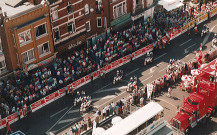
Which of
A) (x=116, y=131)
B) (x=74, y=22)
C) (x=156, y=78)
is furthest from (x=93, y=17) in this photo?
(x=116, y=131)

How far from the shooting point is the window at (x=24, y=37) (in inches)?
2231

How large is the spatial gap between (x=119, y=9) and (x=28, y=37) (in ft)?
66.2

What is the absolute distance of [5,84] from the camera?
56281 mm

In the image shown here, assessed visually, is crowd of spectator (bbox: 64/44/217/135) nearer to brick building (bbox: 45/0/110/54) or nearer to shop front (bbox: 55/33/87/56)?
shop front (bbox: 55/33/87/56)

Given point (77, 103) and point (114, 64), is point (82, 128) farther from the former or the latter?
point (114, 64)

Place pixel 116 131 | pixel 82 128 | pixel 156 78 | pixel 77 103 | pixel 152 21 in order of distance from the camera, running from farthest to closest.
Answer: pixel 152 21 < pixel 156 78 < pixel 77 103 < pixel 82 128 < pixel 116 131

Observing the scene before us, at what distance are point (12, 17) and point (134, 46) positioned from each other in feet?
73.0

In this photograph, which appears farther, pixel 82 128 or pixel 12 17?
pixel 12 17

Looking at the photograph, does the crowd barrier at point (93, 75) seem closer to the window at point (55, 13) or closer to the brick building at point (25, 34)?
the brick building at point (25, 34)

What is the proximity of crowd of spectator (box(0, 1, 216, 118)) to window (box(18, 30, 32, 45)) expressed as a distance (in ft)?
16.2

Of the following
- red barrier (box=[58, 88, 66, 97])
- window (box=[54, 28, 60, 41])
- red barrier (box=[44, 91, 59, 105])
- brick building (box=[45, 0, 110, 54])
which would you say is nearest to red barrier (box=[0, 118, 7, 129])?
red barrier (box=[44, 91, 59, 105])

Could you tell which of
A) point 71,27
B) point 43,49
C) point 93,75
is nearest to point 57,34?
point 71,27

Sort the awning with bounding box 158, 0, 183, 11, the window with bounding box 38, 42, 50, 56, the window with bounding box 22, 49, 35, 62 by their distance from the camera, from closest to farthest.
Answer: the window with bounding box 22, 49, 35, 62, the window with bounding box 38, 42, 50, 56, the awning with bounding box 158, 0, 183, 11

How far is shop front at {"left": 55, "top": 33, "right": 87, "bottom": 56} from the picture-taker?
207ft
